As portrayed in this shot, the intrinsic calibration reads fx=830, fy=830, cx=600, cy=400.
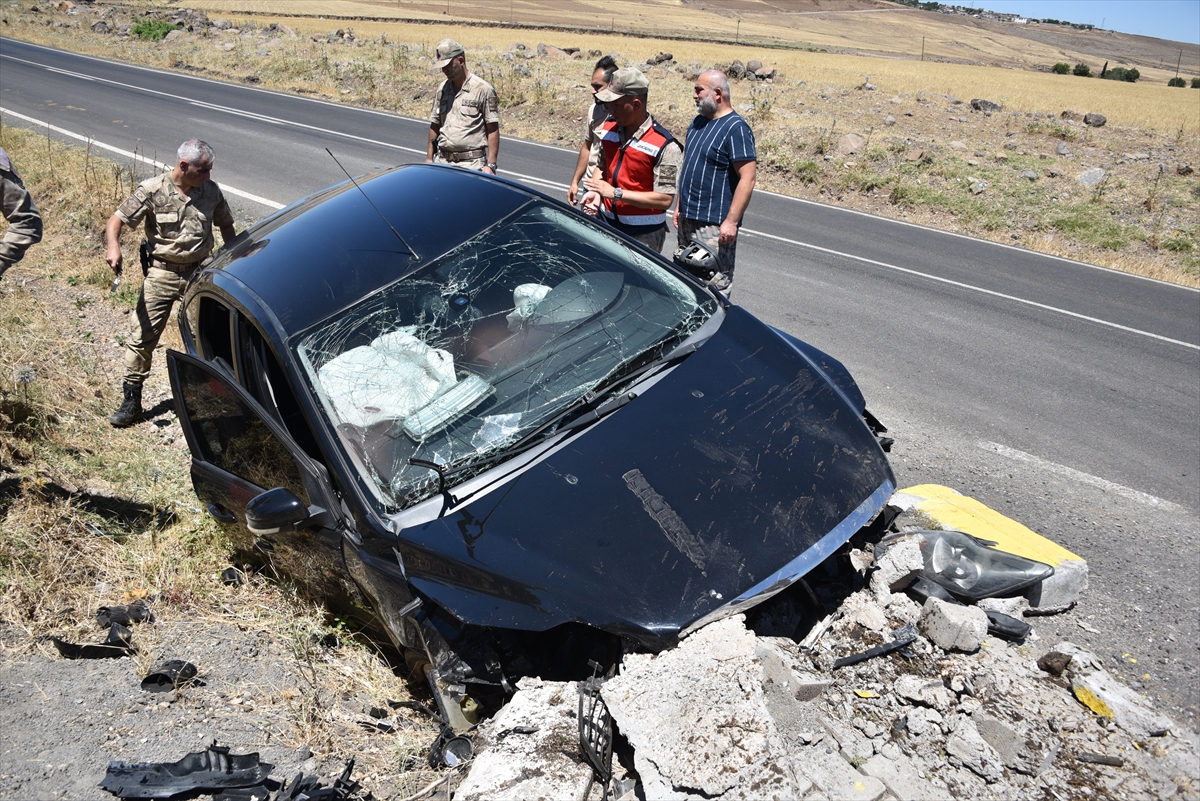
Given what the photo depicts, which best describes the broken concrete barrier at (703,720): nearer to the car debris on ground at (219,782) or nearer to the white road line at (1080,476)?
the car debris on ground at (219,782)

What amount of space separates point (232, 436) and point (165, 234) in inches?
102

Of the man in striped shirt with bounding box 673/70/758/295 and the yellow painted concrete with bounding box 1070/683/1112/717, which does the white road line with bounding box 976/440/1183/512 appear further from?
the yellow painted concrete with bounding box 1070/683/1112/717

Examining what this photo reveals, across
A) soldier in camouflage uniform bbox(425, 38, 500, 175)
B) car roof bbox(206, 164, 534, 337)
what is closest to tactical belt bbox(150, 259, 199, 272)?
car roof bbox(206, 164, 534, 337)

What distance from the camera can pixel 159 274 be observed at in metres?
5.52

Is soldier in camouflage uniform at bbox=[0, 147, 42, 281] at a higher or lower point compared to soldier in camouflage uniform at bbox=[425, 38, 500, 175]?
Result: lower

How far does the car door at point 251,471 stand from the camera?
3055 millimetres

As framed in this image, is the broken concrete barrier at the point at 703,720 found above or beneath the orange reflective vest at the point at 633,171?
beneath

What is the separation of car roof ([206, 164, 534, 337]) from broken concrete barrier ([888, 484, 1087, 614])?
2.36 meters

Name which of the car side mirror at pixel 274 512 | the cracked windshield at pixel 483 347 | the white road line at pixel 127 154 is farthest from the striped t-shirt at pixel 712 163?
the white road line at pixel 127 154

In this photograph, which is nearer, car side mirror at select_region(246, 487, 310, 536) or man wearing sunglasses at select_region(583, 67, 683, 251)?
car side mirror at select_region(246, 487, 310, 536)

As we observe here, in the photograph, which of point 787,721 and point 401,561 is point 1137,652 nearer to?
point 787,721

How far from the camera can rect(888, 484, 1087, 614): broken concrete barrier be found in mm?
3408

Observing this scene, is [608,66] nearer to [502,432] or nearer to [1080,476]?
[1080,476]

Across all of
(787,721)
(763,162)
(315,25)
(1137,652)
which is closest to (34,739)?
(787,721)
